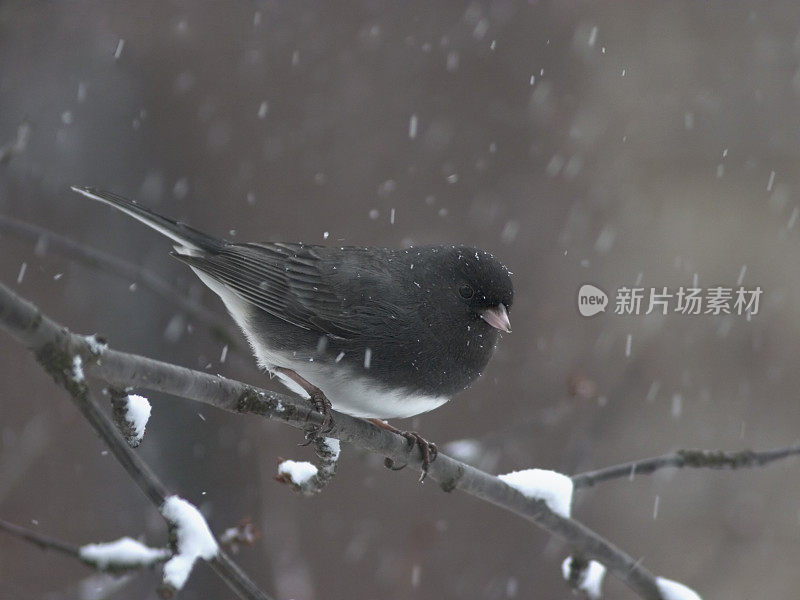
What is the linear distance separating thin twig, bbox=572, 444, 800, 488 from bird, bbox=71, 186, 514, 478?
1.65ft

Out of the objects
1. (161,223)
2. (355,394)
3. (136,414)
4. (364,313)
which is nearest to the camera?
(136,414)

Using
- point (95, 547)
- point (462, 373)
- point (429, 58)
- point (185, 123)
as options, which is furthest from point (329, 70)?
point (95, 547)

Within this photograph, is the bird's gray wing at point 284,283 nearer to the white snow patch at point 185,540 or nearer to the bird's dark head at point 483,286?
the bird's dark head at point 483,286

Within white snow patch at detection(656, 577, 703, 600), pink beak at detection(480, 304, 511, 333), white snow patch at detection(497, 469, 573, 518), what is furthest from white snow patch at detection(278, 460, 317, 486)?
white snow patch at detection(656, 577, 703, 600)

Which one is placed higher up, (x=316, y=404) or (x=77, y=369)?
(x=316, y=404)

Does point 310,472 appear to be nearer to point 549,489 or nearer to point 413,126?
point 549,489

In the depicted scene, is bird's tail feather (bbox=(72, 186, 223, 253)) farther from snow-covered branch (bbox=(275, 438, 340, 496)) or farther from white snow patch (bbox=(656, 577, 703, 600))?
white snow patch (bbox=(656, 577, 703, 600))

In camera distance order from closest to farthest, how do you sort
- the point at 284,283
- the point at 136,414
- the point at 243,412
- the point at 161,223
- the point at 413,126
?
1. the point at 136,414
2. the point at 243,412
3. the point at 161,223
4. the point at 284,283
5. the point at 413,126

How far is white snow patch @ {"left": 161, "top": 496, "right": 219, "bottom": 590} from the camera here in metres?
1.41

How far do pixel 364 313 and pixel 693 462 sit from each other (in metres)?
1.15

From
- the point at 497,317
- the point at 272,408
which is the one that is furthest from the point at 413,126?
the point at 272,408

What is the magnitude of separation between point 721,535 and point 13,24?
589 cm

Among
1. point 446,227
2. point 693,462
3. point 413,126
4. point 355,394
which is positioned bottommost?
point 355,394

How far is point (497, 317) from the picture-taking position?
2.72m
